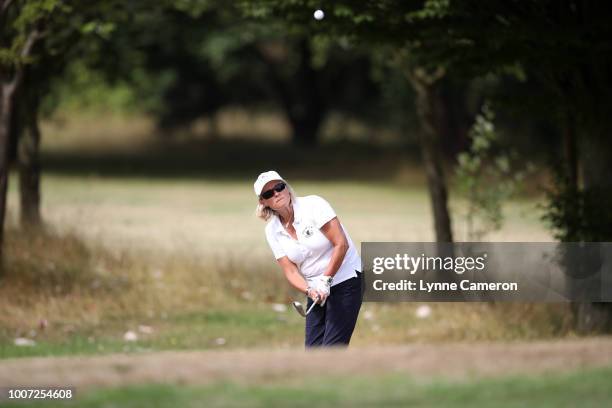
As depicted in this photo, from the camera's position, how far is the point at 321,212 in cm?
809

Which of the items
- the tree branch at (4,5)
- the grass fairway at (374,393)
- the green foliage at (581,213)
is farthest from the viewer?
the tree branch at (4,5)

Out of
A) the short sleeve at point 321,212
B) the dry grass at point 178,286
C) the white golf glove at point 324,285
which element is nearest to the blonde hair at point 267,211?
the short sleeve at point 321,212

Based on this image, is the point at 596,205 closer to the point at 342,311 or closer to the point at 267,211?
the point at 342,311

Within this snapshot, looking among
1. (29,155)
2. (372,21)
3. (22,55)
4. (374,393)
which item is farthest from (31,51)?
(374,393)

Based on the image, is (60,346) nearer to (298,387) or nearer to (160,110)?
(298,387)

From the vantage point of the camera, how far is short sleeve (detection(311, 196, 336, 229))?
809cm

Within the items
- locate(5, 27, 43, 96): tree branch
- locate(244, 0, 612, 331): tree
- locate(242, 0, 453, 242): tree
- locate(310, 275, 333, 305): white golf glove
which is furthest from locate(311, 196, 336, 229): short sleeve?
locate(5, 27, 43, 96): tree branch

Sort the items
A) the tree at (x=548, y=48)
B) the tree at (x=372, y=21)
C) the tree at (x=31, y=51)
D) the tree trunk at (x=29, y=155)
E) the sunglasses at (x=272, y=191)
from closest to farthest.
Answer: the sunglasses at (x=272, y=191), the tree at (x=548, y=48), the tree at (x=372, y=21), the tree at (x=31, y=51), the tree trunk at (x=29, y=155)

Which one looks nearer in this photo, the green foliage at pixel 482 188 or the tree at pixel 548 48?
the tree at pixel 548 48

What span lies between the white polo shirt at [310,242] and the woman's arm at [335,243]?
0.04m

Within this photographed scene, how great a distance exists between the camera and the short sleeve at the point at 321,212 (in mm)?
8086

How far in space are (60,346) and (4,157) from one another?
123 inches

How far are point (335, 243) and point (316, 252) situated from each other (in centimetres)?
19

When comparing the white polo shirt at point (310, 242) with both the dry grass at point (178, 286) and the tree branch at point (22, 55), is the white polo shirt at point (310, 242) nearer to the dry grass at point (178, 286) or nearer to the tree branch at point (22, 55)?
the dry grass at point (178, 286)
